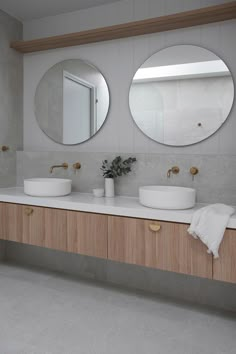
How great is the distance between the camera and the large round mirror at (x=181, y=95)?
2664 millimetres

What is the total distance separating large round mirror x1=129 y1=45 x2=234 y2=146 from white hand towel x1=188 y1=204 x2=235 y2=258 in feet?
2.73

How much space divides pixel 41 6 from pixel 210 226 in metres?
2.70

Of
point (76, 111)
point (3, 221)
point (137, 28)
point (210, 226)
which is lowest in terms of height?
point (3, 221)

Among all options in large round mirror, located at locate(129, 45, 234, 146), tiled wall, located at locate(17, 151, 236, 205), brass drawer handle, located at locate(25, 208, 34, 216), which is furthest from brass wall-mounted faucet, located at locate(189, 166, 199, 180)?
brass drawer handle, located at locate(25, 208, 34, 216)

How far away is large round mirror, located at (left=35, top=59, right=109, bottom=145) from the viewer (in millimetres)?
3164

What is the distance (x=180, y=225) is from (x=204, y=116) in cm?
101

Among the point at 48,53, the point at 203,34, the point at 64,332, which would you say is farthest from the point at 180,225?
the point at 48,53

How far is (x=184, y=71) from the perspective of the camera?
2770mm

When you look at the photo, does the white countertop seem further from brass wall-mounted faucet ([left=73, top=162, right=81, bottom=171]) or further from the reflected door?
the reflected door

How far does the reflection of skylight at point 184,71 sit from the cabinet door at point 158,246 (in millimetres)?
1315

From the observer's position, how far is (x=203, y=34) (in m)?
2.72

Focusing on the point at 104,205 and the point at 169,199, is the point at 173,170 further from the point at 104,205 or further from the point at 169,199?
the point at 104,205

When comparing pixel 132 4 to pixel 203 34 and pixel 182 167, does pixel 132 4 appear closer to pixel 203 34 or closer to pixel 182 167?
pixel 203 34

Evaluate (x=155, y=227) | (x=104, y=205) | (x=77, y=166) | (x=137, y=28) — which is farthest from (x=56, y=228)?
(x=137, y=28)
